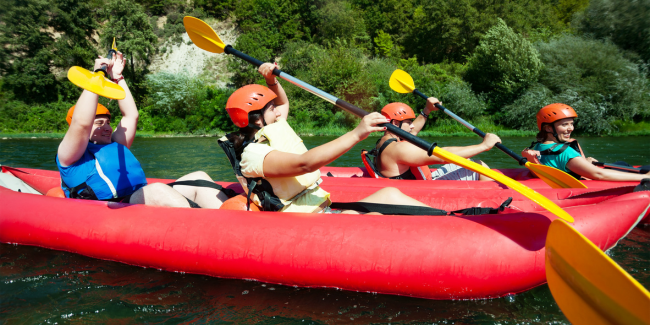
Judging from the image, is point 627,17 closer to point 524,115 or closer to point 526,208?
point 524,115

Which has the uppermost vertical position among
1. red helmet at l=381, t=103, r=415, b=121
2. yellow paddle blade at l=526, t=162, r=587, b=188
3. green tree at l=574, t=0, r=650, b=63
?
green tree at l=574, t=0, r=650, b=63

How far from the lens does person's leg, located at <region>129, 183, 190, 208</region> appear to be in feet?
9.83

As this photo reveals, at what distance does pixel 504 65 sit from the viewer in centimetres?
2133

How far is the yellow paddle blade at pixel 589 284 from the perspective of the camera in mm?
1460

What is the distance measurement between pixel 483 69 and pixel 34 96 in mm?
27138

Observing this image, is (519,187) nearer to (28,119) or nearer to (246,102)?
(246,102)

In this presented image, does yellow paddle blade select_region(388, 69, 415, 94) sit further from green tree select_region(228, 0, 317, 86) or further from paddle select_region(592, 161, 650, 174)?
green tree select_region(228, 0, 317, 86)

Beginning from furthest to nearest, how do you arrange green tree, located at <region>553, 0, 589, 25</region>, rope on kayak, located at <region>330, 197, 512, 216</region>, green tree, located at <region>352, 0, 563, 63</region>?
green tree, located at <region>553, 0, 589, 25</region>, green tree, located at <region>352, 0, 563, 63</region>, rope on kayak, located at <region>330, 197, 512, 216</region>

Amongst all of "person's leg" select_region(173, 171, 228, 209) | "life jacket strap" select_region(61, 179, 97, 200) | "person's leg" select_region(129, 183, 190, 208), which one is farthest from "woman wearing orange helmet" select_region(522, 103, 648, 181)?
"life jacket strap" select_region(61, 179, 97, 200)

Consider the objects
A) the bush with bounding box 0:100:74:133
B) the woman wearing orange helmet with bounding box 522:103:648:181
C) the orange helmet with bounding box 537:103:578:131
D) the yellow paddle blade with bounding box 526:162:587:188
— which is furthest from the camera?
the bush with bounding box 0:100:74:133

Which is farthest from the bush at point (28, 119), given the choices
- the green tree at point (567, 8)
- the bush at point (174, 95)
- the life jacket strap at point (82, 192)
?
the green tree at point (567, 8)

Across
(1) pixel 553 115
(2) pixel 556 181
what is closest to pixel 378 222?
(2) pixel 556 181

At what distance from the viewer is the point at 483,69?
23078 millimetres

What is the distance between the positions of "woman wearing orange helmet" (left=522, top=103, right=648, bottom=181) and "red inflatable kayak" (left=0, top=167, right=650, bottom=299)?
1135 millimetres
